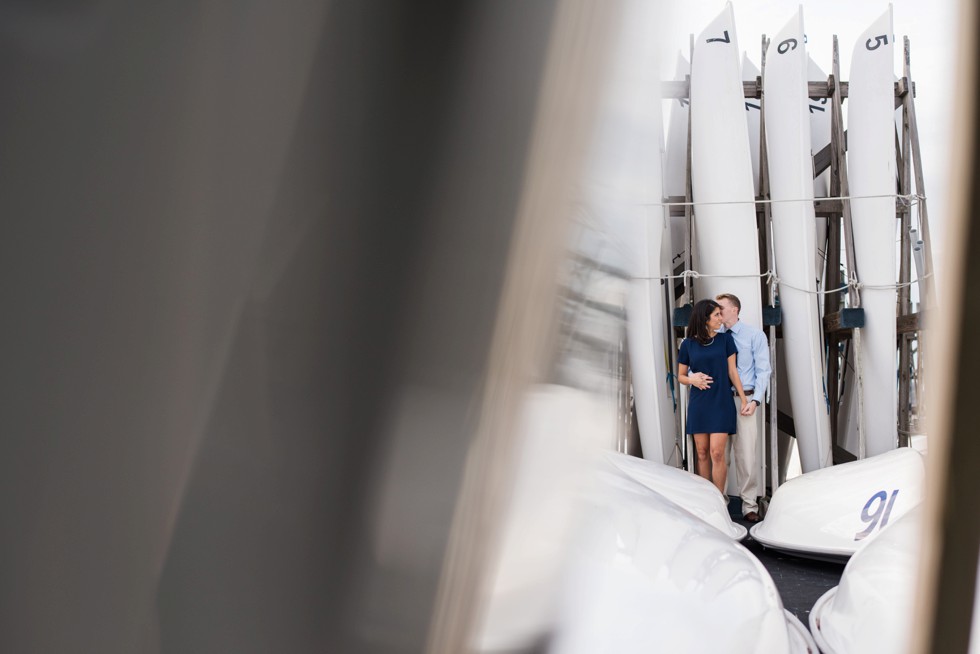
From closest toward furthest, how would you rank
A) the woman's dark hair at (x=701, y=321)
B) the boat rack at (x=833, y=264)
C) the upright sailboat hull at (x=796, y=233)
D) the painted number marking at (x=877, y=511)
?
the painted number marking at (x=877, y=511) → the woman's dark hair at (x=701, y=321) → the boat rack at (x=833, y=264) → the upright sailboat hull at (x=796, y=233)

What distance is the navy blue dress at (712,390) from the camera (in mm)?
2416

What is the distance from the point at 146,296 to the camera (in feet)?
0.54

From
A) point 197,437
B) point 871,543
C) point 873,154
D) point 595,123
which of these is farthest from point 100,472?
point 873,154

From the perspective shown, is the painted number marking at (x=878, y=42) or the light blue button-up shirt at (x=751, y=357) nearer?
the light blue button-up shirt at (x=751, y=357)

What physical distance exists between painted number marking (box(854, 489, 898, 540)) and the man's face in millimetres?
805

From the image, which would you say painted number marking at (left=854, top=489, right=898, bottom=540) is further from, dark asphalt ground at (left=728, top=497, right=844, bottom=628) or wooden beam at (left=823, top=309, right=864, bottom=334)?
wooden beam at (left=823, top=309, right=864, bottom=334)

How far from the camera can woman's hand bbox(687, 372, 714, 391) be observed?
95.4 inches

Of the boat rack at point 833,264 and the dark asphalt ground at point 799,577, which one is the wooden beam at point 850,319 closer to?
the boat rack at point 833,264

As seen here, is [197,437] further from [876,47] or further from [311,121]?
[876,47]

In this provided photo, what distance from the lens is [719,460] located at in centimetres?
247

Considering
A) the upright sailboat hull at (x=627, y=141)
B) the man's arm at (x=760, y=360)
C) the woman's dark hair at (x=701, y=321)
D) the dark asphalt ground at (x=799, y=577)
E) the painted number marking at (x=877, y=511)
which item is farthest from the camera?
the man's arm at (x=760, y=360)

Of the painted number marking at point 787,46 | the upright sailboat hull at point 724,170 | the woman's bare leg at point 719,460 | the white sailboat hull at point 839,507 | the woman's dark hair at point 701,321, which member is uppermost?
the painted number marking at point 787,46

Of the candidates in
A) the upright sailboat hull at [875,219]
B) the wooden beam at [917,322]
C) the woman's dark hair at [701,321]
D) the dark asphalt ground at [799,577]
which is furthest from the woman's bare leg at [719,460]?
the wooden beam at [917,322]

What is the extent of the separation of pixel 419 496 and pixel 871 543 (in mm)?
1235
